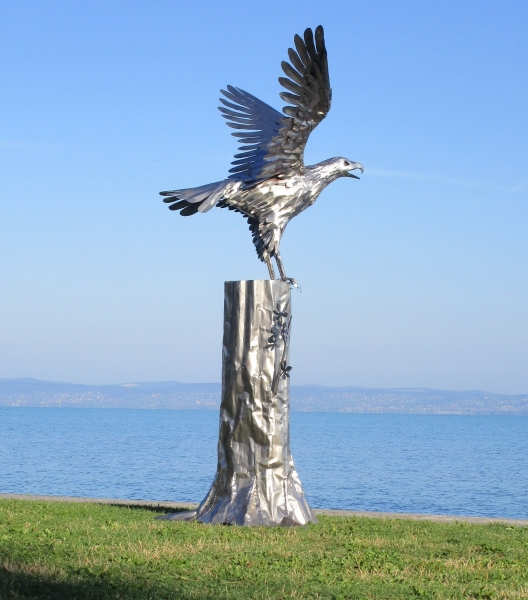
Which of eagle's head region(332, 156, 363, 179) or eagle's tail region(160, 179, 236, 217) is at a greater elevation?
eagle's head region(332, 156, 363, 179)

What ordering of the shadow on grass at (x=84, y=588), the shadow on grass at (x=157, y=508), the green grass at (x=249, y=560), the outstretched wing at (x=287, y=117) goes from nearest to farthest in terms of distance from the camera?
the shadow on grass at (x=84, y=588) → the green grass at (x=249, y=560) → the outstretched wing at (x=287, y=117) → the shadow on grass at (x=157, y=508)

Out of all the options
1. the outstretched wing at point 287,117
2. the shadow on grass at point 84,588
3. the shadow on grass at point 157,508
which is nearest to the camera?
the shadow on grass at point 84,588

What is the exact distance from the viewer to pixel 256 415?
34.4ft

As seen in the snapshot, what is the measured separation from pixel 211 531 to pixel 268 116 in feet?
16.4

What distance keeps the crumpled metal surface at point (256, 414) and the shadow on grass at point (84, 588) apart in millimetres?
3338

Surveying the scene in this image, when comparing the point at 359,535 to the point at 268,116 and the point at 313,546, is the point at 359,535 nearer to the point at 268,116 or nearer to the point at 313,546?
the point at 313,546

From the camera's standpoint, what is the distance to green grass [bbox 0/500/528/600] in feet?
22.8

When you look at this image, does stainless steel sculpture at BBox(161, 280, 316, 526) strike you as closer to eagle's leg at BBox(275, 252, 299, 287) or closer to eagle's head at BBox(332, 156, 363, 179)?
eagle's leg at BBox(275, 252, 299, 287)

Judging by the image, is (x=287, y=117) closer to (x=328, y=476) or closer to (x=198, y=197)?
(x=198, y=197)

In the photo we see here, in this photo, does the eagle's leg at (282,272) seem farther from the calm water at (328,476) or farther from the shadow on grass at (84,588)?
the calm water at (328,476)

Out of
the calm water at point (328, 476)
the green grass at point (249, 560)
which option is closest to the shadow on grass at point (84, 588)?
the green grass at point (249, 560)

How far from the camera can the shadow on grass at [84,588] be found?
6.54 metres

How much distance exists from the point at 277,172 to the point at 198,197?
972 millimetres

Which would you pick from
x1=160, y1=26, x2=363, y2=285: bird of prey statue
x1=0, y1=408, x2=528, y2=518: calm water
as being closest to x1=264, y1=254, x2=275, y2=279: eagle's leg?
x1=160, y1=26, x2=363, y2=285: bird of prey statue
